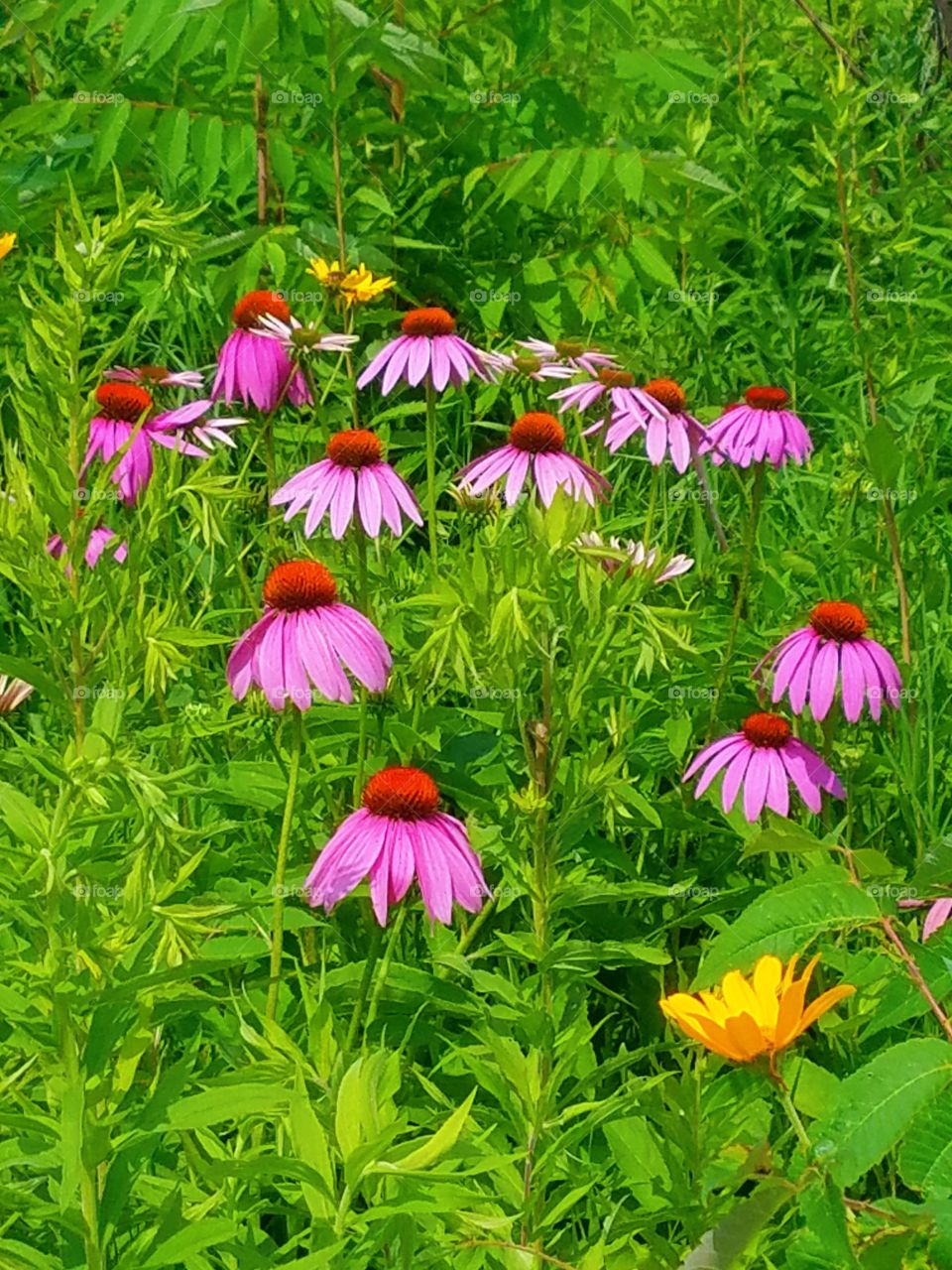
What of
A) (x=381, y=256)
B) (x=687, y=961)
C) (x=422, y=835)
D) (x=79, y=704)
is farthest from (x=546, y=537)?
(x=381, y=256)

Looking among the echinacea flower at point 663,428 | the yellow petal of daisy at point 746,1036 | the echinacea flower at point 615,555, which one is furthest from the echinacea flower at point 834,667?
the yellow petal of daisy at point 746,1036

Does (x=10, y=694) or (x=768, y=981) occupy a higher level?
(x=768, y=981)

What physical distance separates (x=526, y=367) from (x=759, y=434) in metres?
0.34

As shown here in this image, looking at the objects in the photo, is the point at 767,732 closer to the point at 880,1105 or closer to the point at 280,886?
the point at 280,886

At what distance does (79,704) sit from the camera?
1243mm

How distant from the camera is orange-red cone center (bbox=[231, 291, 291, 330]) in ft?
6.73

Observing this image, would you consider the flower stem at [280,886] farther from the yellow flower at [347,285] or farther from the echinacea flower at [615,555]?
the yellow flower at [347,285]

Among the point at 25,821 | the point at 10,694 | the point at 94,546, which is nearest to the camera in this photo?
the point at 25,821

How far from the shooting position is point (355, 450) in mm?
1675

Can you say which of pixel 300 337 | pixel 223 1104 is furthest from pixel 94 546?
pixel 223 1104

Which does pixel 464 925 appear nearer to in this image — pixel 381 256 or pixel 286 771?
pixel 286 771

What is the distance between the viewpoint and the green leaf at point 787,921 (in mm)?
943

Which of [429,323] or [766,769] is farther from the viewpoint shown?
[429,323]

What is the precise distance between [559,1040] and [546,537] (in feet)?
1.47
